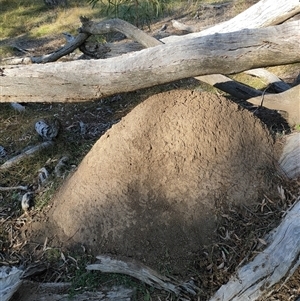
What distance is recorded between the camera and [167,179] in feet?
10.6

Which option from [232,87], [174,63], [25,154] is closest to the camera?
[174,63]

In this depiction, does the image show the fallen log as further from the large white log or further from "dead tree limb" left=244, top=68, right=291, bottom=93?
"dead tree limb" left=244, top=68, right=291, bottom=93

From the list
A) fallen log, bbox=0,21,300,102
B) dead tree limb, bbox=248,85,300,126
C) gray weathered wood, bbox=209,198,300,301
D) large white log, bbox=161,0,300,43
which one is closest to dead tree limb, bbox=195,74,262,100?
dead tree limb, bbox=248,85,300,126

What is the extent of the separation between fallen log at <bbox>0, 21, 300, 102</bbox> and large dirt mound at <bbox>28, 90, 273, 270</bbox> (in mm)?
206

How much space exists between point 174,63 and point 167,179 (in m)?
0.88

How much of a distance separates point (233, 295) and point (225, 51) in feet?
5.82

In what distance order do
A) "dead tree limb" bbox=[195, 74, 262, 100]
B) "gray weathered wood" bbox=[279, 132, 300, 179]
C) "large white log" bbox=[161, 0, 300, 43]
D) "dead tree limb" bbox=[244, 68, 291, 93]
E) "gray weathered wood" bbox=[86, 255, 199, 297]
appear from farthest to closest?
"dead tree limb" bbox=[244, 68, 291, 93] < "dead tree limb" bbox=[195, 74, 262, 100] < "large white log" bbox=[161, 0, 300, 43] < "gray weathered wood" bbox=[279, 132, 300, 179] < "gray weathered wood" bbox=[86, 255, 199, 297]

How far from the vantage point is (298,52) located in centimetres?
349

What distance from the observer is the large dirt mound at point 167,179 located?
311 centimetres

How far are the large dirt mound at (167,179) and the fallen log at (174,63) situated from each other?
0.21 m

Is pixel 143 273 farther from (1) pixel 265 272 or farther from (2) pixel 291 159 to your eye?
(2) pixel 291 159

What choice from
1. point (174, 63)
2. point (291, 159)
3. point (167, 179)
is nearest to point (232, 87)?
point (174, 63)

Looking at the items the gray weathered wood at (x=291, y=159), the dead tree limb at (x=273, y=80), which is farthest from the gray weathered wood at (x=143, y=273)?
the dead tree limb at (x=273, y=80)

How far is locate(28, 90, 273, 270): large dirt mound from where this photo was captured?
3.11 metres
